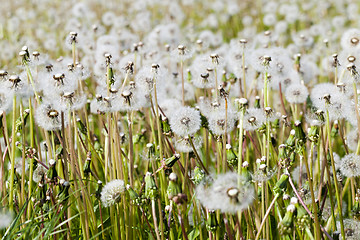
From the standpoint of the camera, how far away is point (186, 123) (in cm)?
185

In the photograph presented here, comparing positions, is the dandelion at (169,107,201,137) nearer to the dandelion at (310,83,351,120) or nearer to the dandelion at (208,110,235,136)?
the dandelion at (208,110,235,136)

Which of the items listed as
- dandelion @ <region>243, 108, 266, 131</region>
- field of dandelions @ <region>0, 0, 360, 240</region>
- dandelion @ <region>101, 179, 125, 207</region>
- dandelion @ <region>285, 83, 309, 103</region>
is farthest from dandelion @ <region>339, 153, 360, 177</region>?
dandelion @ <region>101, 179, 125, 207</region>

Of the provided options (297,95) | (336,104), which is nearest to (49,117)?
(336,104)

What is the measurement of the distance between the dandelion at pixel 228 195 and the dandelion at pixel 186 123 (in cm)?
52

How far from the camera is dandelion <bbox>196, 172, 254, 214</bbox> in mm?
1252

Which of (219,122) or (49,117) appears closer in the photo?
(49,117)

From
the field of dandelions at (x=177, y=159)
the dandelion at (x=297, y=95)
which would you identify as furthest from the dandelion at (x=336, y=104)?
the dandelion at (x=297, y=95)

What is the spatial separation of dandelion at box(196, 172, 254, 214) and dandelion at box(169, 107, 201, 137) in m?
0.52

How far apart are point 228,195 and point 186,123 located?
639mm

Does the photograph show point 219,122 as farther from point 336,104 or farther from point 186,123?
point 336,104

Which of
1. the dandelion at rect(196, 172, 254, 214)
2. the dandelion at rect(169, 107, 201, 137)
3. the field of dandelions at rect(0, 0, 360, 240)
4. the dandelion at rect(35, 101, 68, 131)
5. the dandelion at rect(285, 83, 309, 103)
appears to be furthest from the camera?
the dandelion at rect(285, 83, 309, 103)

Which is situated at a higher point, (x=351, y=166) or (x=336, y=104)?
(x=336, y=104)

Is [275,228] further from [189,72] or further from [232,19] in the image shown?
[232,19]

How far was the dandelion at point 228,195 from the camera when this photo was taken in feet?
4.11
